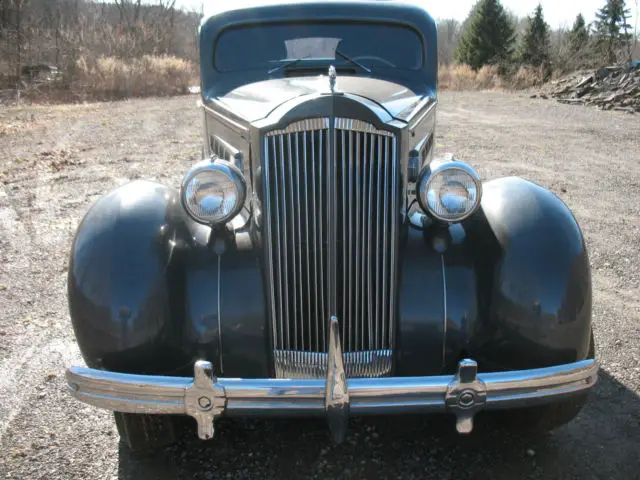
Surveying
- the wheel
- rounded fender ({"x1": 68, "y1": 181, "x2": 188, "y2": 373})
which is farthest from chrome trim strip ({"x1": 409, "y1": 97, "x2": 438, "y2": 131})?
the wheel

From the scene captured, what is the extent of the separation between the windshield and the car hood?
17.1 inches

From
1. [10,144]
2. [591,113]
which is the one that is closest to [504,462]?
[10,144]

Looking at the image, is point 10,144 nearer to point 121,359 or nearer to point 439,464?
point 121,359

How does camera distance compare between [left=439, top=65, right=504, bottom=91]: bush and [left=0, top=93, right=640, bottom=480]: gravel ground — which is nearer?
[left=0, top=93, right=640, bottom=480]: gravel ground

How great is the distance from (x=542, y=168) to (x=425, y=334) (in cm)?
643

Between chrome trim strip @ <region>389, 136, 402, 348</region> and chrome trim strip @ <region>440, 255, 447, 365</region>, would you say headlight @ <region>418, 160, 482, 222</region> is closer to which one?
chrome trim strip @ <region>389, 136, 402, 348</region>

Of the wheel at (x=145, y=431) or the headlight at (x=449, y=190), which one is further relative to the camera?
the wheel at (x=145, y=431)

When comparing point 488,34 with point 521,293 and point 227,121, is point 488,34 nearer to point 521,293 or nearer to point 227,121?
point 227,121

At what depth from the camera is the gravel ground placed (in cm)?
254

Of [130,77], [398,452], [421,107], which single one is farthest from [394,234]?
[130,77]

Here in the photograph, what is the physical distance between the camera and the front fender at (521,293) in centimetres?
223

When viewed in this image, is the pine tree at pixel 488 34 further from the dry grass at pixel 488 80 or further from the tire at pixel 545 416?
the tire at pixel 545 416

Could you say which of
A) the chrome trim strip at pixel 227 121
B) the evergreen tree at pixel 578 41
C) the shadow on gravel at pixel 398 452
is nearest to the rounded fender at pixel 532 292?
the shadow on gravel at pixel 398 452

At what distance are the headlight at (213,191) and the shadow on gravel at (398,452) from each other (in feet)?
3.74
